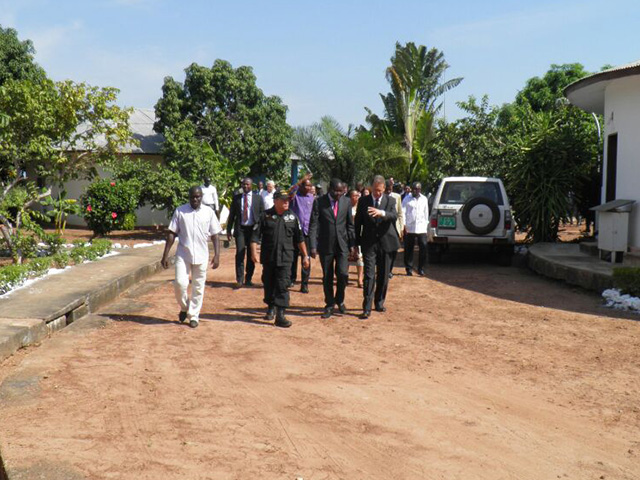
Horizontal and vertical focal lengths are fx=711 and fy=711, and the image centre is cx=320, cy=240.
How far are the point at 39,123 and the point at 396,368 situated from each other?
13.5 metres

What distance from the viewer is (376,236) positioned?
903 centimetres

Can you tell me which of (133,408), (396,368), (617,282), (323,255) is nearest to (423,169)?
(617,282)

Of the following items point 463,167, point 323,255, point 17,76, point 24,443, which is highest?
point 17,76

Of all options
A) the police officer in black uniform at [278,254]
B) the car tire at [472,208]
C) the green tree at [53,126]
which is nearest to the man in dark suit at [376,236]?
the police officer in black uniform at [278,254]

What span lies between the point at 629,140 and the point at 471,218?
3.12 metres

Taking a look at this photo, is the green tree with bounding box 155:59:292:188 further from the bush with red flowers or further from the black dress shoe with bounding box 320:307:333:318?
the black dress shoe with bounding box 320:307:333:318

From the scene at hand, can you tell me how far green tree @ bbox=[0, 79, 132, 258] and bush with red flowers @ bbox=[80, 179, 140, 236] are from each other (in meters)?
1.06

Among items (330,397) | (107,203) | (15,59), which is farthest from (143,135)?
(330,397)

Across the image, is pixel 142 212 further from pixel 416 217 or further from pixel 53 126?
pixel 416 217

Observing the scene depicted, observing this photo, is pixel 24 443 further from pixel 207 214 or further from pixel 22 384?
pixel 207 214

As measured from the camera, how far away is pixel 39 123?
677 inches

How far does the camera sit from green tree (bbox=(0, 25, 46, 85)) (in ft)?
81.2

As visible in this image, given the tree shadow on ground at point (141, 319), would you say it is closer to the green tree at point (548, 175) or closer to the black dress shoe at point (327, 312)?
the black dress shoe at point (327, 312)

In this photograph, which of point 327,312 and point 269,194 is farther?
point 269,194
